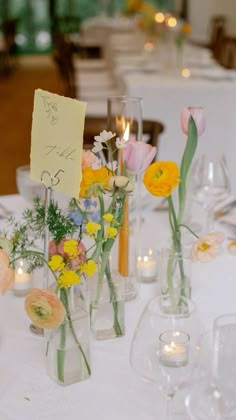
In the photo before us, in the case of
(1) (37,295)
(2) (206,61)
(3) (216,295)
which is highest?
(1) (37,295)

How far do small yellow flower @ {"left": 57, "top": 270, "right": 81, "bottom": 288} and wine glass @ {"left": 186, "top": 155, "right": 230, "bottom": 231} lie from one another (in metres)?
0.87

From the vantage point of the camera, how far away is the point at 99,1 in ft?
40.3

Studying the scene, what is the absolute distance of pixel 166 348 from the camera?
1030mm

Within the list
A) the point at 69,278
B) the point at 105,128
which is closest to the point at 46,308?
the point at 69,278

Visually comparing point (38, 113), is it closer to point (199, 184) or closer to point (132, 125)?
point (132, 125)

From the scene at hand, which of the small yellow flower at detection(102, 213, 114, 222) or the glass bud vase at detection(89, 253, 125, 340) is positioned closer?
the small yellow flower at detection(102, 213, 114, 222)

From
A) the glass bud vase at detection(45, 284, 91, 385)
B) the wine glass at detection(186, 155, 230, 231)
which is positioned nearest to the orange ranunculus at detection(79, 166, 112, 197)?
the glass bud vase at detection(45, 284, 91, 385)

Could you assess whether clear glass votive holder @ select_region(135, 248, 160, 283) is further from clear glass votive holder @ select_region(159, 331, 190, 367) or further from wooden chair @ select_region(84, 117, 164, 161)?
wooden chair @ select_region(84, 117, 164, 161)

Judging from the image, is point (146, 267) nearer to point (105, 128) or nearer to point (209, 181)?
point (209, 181)

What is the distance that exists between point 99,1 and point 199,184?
1096cm

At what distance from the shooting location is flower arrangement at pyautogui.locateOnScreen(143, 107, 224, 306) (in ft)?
3.98

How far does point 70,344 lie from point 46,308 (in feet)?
0.42

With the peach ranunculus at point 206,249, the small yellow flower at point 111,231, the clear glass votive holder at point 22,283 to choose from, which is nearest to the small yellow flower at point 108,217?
the small yellow flower at point 111,231

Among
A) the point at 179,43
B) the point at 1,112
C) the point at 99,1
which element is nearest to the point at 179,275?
the point at 179,43
